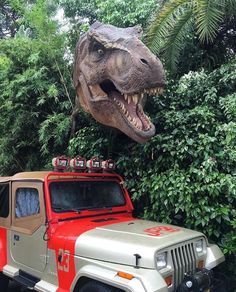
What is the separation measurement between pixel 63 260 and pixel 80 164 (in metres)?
1.44

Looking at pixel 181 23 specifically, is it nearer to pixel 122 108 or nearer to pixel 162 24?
pixel 162 24

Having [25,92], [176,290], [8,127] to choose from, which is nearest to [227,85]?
[176,290]

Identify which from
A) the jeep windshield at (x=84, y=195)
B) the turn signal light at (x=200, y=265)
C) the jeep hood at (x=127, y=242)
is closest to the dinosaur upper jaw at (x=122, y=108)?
the jeep windshield at (x=84, y=195)

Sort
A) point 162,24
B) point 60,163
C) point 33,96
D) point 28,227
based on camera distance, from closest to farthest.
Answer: point 28,227, point 60,163, point 162,24, point 33,96

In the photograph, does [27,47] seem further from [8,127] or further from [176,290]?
[176,290]

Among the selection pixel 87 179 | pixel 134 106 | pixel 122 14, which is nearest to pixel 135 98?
pixel 134 106

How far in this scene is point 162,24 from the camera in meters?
6.29

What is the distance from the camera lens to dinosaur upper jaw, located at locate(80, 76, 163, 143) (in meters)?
4.82

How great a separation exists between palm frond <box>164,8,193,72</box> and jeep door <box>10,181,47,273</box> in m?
3.28

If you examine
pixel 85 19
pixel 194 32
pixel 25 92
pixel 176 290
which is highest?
pixel 85 19

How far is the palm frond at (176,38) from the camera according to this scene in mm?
6453

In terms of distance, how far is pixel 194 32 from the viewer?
271 inches

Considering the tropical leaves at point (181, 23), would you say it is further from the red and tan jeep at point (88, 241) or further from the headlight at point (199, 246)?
the headlight at point (199, 246)

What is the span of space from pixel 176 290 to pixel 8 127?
603 centimetres
